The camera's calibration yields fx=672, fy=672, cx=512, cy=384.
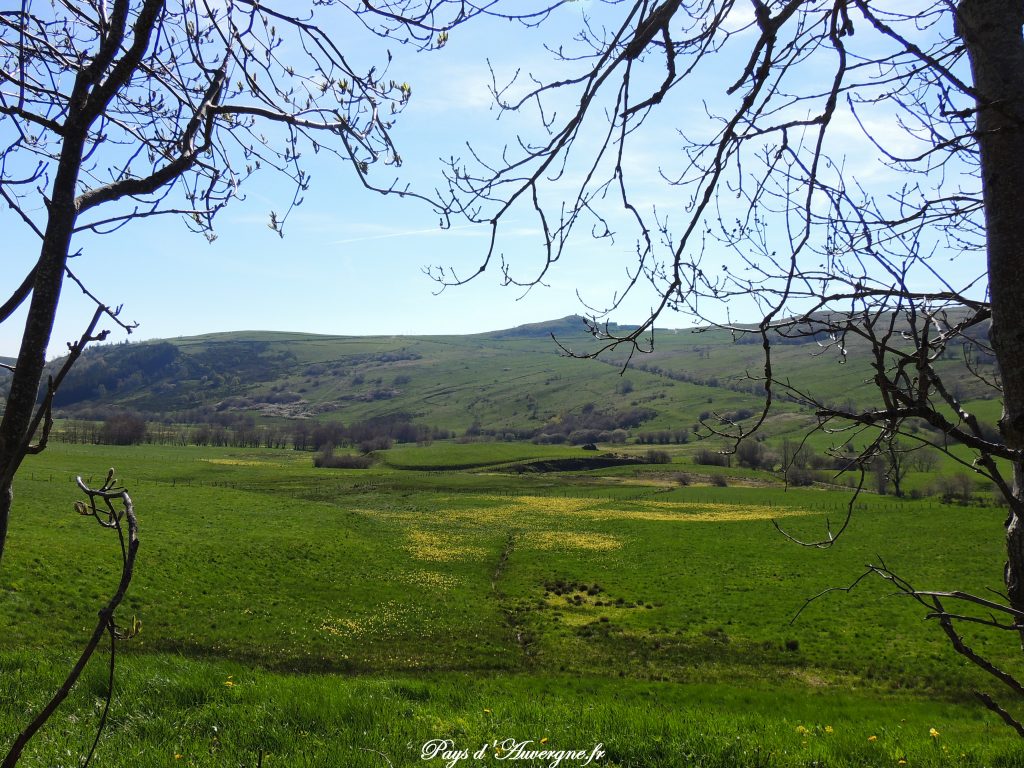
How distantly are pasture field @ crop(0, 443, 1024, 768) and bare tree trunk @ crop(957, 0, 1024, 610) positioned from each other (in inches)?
31.7

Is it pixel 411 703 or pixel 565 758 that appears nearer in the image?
pixel 565 758

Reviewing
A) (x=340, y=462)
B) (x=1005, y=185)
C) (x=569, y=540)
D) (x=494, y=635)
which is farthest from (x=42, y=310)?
(x=340, y=462)

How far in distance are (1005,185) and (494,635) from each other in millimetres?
22702

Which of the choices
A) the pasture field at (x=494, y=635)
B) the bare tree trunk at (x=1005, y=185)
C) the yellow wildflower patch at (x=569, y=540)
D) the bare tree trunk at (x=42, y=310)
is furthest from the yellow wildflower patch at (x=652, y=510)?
the bare tree trunk at (x=42, y=310)

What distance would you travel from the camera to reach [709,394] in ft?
607

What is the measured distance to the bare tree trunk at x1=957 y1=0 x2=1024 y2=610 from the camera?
6.19 ft

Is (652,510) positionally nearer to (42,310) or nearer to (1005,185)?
(1005,185)

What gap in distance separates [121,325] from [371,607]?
2556 centimetres

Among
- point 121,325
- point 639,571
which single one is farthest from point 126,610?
point 639,571

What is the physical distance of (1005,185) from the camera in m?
1.94

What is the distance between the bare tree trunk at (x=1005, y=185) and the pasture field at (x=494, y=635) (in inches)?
31.7

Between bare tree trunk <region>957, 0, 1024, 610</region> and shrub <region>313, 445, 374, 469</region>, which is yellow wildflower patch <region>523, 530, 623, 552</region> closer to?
bare tree trunk <region>957, 0, 1024, 610</region>

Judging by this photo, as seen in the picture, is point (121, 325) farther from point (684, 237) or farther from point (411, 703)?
point (411, 703)

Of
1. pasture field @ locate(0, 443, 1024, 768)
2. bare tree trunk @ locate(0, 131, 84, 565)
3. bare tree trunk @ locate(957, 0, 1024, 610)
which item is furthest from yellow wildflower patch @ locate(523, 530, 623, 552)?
bare tree trunk @ locate(0, 131, 84, 565)
